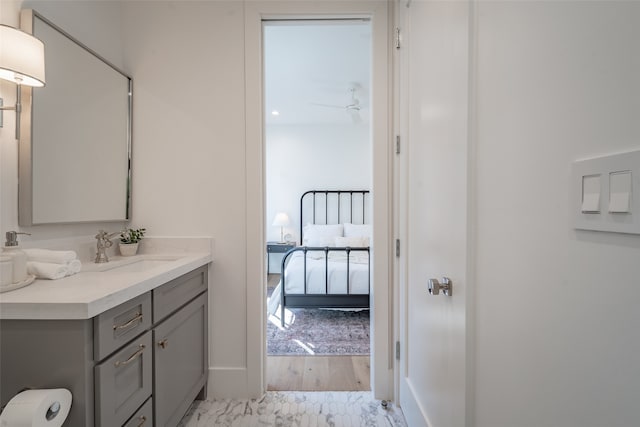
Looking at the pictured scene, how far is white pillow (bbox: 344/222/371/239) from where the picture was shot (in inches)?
175

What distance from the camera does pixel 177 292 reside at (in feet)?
4.88

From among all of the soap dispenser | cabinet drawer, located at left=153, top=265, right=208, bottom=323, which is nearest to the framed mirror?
the soap dispenser

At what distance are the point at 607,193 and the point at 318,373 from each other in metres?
2.13

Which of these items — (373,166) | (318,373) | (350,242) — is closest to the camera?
(373,166)

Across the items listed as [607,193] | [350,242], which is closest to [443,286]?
[607,193]

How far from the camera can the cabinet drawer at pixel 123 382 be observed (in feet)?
3.14

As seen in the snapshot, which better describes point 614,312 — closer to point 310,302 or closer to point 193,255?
point 193,255

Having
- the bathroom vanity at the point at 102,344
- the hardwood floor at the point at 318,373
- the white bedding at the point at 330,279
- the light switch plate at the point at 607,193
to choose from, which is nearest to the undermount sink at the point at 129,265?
the bathroom vanity at the point at 102,344

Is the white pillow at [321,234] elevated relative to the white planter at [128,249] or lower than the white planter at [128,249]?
lower

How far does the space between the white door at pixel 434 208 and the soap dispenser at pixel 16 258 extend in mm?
A: 1511

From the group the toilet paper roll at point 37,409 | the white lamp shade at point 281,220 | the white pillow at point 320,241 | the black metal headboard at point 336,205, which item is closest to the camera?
the toilet paper roll at point 37,409

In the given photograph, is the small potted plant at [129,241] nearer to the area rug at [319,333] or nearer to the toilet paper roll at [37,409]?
the toilet paper roll at [37,409]

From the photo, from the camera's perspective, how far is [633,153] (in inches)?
16.7

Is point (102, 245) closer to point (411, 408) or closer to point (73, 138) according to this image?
point (73, 138)
